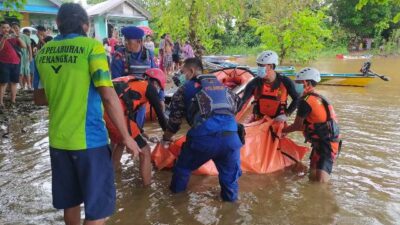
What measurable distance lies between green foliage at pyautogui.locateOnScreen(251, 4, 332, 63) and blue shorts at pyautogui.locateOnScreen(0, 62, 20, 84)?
38.4ft

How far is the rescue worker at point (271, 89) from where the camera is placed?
5.12 metres

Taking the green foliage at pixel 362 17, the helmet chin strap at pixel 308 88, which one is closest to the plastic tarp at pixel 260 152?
the helmet chin strap at pixel 308 88

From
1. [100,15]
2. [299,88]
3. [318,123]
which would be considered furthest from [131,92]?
[100,15]

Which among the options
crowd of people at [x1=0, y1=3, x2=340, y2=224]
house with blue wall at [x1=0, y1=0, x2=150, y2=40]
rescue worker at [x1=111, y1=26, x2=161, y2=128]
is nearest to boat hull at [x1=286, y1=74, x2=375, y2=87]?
rescue worker at [x1=111, y1=26, x2=161, y2=128]

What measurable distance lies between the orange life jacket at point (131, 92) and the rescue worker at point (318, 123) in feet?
5.77

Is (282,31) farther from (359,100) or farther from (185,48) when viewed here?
(359,100)

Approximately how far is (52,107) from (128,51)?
304cm

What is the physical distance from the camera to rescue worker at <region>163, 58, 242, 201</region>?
3705 millimetres

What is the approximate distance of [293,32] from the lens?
17.5 metres

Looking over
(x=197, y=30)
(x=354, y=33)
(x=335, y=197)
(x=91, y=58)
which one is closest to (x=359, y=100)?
(x=197, y=30)

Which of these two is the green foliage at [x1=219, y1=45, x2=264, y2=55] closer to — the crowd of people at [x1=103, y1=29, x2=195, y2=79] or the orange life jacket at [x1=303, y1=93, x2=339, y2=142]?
the crowd of people at [x1=103, y1=29, x2=195, y2=79]

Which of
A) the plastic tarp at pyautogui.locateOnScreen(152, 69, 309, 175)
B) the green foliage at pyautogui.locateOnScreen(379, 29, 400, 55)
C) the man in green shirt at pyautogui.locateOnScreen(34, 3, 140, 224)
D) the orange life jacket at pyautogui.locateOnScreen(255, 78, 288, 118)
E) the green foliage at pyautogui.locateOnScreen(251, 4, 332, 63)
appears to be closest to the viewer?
the man in green shirt at pyautogui.locateOnScreen(34, 3, 140, 224)

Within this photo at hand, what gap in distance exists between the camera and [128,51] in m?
5.45

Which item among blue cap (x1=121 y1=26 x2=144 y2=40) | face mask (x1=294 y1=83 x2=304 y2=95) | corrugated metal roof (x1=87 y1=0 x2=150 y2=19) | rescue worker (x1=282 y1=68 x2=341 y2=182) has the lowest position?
rescue worker (x1=282 y1=68 x2=341 y2=182)
